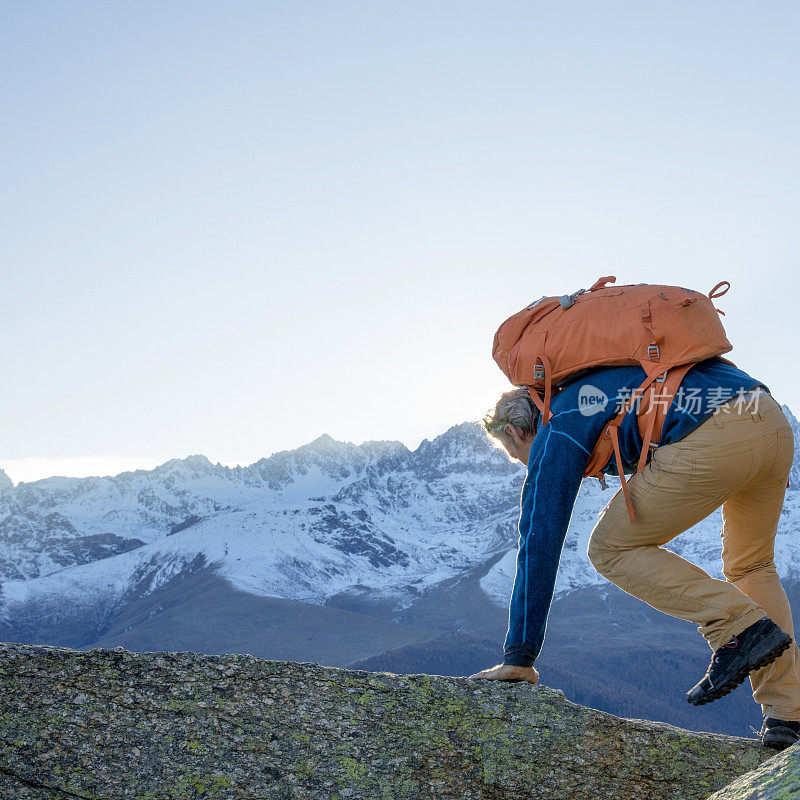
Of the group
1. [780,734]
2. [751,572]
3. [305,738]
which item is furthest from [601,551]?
[305,738]

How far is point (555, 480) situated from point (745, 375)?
1.03 m

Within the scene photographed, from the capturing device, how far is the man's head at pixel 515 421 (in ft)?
13.8

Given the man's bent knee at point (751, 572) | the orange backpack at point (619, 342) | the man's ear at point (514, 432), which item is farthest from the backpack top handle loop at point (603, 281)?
the man's bent knee at point (751, 572)

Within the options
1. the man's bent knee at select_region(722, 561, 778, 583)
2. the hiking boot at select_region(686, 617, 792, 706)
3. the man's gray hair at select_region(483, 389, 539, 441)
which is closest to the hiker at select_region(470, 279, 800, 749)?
the hiking boot at select_region(686, 617, 792, 706)

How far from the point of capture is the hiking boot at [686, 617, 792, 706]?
3.53 m

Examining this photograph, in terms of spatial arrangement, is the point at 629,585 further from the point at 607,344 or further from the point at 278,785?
the point at 278,785

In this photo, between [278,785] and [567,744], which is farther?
[567,744]

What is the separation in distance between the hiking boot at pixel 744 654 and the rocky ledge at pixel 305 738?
46 centimetres

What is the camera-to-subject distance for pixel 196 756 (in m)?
3.45

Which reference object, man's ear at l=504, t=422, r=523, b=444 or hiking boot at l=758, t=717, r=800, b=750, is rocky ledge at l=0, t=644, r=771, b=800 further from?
man's ear at l=504, t=422, r=523, b=444

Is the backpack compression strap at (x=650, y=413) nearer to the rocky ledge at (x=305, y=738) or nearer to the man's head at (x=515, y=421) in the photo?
the man's head at (x=515, y=421)

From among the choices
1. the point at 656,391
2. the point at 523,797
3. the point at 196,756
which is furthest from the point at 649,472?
the point at 196,756

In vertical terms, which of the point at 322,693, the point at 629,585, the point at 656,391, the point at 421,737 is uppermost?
the point at 656,391

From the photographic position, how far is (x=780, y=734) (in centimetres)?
391
